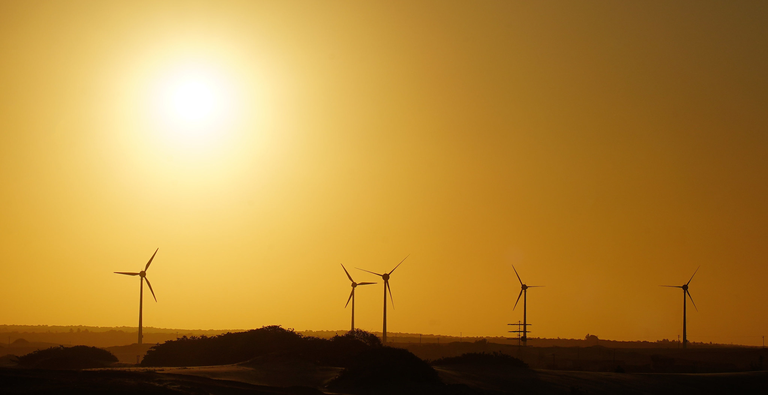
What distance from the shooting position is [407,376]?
38188 millimetres

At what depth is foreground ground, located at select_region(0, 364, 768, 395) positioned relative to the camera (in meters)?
30.8

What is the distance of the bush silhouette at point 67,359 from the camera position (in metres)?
60.3

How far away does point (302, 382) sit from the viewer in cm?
3791

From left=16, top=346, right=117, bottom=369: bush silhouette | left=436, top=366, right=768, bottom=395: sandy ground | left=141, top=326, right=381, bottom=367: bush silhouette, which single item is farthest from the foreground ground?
left=16, top=346, right=117, bottom=369: bush silhouette

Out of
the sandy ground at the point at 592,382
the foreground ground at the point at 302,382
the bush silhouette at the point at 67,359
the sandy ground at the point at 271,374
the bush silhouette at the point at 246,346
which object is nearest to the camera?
the foreground ground at the point at 302,382

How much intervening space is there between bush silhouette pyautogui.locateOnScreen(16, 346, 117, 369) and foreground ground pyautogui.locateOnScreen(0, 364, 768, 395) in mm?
24241

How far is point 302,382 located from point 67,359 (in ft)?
109

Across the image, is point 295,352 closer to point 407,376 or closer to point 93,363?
point 407,376

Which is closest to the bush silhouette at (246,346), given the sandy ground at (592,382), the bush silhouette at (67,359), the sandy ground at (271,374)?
the bush silhouette at (67,359)

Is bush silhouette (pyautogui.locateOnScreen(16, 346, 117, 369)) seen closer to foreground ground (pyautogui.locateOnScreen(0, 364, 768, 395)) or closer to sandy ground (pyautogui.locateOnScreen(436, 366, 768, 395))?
foreground ground (pyautogui.locateOnScreen(0, 364, 768, 395))

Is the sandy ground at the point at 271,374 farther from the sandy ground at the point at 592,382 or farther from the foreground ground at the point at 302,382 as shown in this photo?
the sandy ground at the point at 592,382

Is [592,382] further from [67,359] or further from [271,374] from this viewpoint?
[67,359]

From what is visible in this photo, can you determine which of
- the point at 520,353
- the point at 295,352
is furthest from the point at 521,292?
the point at 295,352

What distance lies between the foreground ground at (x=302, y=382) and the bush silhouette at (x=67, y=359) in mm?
24241
